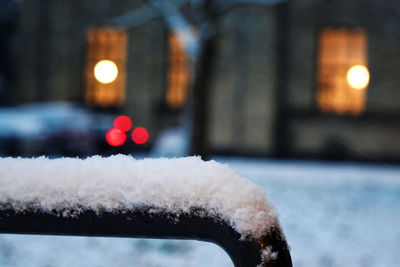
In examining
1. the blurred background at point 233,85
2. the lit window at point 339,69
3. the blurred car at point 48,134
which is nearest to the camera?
the blurred car at point 48,134

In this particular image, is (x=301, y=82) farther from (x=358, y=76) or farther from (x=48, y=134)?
(x=48, y=134)

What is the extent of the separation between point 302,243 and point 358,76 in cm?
1051

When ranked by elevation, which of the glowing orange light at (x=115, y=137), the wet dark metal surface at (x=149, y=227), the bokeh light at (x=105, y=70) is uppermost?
the bokeh light at (x=105, y=70)

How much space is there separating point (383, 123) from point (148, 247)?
11436mm

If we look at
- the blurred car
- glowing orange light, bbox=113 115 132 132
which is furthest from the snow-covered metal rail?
glowing orange light, bbox=113 115 132 132

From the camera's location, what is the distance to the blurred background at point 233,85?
1307cm

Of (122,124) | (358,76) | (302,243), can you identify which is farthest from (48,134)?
(358,76)

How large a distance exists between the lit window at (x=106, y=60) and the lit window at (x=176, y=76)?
1.63 m

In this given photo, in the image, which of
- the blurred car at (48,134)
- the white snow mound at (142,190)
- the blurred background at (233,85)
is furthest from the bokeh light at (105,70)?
the white snow mound at (142,190)

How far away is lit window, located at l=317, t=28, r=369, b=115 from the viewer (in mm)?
15164

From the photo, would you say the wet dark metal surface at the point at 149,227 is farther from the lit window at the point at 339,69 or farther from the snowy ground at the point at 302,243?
the lit window at the point at 339,69

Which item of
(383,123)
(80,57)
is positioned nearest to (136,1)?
(80,57)

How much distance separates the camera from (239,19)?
15078 mm

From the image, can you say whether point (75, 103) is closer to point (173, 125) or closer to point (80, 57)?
point (80, 57)
